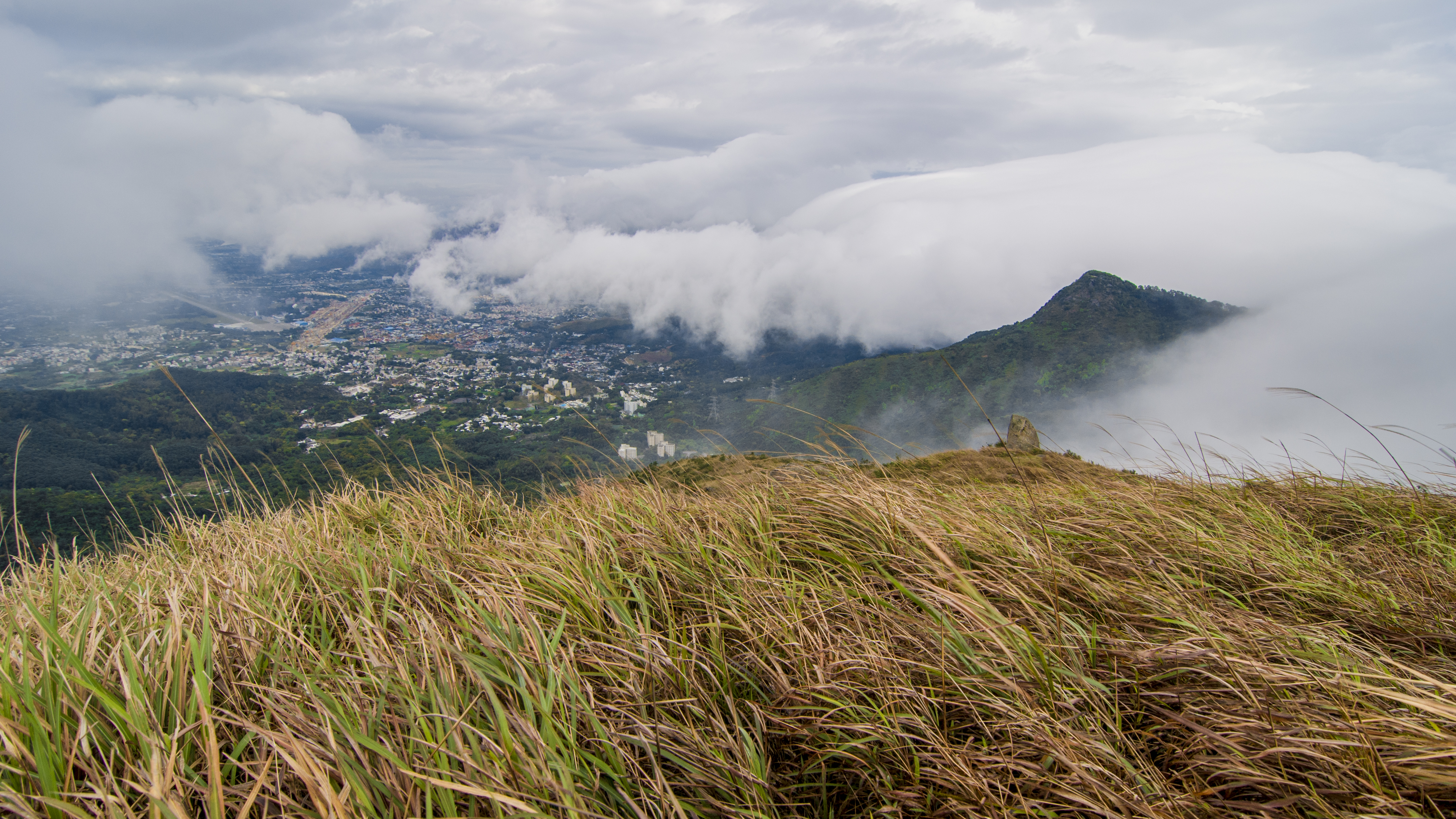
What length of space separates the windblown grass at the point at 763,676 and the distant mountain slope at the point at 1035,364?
233ft

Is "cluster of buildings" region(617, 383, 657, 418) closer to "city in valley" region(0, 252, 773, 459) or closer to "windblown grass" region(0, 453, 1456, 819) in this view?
"city in valley" region(0, 252, 773, 459)

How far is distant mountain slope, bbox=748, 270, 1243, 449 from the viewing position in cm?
8075

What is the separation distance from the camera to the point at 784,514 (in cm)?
315

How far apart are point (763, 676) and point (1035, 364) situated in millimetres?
101901

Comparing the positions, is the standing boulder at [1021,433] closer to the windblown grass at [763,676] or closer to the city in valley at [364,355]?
the windblown grass at [763,676]

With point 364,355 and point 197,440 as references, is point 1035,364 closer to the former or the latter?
point 364,355

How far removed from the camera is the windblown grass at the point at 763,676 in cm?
135

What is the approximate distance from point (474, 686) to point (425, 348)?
8736cm

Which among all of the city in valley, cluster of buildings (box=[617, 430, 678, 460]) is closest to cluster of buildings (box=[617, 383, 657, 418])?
the city in valley

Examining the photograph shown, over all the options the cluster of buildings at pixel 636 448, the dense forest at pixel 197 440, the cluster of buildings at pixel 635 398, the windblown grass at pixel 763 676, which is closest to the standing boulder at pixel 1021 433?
the cluster of buildings at pixel 636 448

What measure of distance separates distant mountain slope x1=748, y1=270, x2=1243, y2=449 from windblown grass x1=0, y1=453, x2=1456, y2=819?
7093 centimetres

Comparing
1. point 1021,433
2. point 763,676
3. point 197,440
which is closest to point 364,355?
point 197,440

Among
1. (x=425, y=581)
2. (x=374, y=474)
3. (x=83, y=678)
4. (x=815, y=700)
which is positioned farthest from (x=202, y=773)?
(x=374, y=474)

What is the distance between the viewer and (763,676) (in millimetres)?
1875
